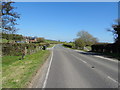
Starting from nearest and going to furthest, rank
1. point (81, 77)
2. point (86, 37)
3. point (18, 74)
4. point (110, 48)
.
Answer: point (81, 77) → point (18, 74) → point (110, 48) → point (86, 37)

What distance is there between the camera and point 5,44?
2975 centimetres

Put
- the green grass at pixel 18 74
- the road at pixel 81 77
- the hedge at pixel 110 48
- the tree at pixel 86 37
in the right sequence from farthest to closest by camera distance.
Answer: the tree at pixel 86 37
the hedge at pixel 110 48
the green grass at pixel 18 74
the road at pixel 81 77

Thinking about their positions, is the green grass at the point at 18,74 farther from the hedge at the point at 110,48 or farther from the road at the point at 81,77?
the hedge at the point at 110,48

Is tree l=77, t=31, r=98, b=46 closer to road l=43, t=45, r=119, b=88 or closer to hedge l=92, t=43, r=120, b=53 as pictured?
hedge l=92, t=43, r=120, b=53

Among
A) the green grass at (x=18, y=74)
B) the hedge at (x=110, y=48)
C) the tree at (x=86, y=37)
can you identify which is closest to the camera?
the green grass at (x=18, y=74)

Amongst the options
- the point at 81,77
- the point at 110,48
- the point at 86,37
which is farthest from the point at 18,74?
the point at 86,37

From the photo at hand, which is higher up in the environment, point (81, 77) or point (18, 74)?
point (81, 77)

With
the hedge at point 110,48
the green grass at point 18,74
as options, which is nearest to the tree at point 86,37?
the hedge at point 110,48

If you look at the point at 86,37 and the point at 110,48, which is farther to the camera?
the point at 86,37

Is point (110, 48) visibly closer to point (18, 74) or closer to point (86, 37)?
point (18, 74)

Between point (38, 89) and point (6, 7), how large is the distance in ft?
81.0

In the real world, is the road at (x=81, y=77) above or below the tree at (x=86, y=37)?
below

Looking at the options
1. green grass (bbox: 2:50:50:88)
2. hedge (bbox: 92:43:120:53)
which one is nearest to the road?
green grass (bbox: 2:50:50:88)

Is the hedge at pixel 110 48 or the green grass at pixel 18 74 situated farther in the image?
the hedge at pixel 110 48
